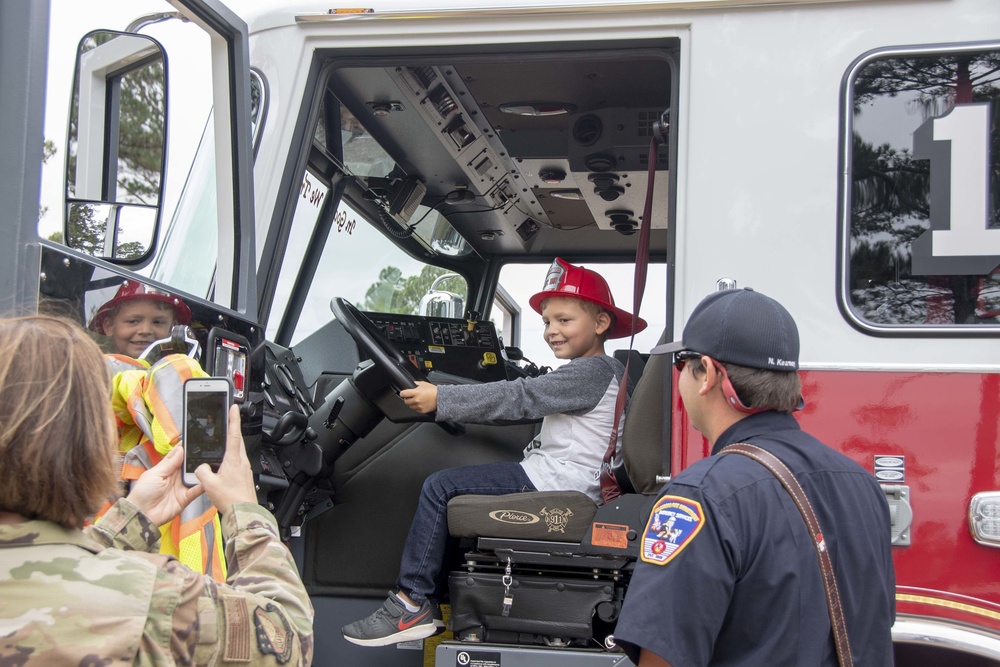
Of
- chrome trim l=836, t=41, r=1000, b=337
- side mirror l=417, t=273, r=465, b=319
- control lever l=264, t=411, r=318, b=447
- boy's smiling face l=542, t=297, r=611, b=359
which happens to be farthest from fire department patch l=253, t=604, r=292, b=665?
side mirror l=417, t=273, r=465, b=319

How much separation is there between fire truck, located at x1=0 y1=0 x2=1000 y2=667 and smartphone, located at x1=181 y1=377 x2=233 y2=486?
260 millimetres

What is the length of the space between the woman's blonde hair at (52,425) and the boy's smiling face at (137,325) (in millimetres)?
524

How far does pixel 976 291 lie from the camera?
2.16 m

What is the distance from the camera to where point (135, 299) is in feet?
5.84

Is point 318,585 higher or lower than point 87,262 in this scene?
lower

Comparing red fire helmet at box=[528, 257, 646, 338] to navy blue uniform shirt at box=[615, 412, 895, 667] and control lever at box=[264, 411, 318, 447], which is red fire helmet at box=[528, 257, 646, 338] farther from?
navy blue uniform shirt at box=[615, 412, 895, 667]

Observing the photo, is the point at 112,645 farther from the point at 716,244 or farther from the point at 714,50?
the point at 714,50

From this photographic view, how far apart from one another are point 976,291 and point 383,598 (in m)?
2.03

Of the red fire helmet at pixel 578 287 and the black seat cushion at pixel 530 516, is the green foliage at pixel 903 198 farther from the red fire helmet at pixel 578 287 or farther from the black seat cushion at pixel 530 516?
the red fire helmet at pixel 578 287

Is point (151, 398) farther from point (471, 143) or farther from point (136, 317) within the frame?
point (471, 143)

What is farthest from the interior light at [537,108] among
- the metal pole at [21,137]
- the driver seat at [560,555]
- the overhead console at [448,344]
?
the metal pole at [21,137]

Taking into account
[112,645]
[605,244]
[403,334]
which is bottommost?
[112,645]

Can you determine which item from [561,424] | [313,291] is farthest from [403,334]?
[561,424]

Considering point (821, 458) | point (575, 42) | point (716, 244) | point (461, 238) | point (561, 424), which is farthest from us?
point (461, 238)
